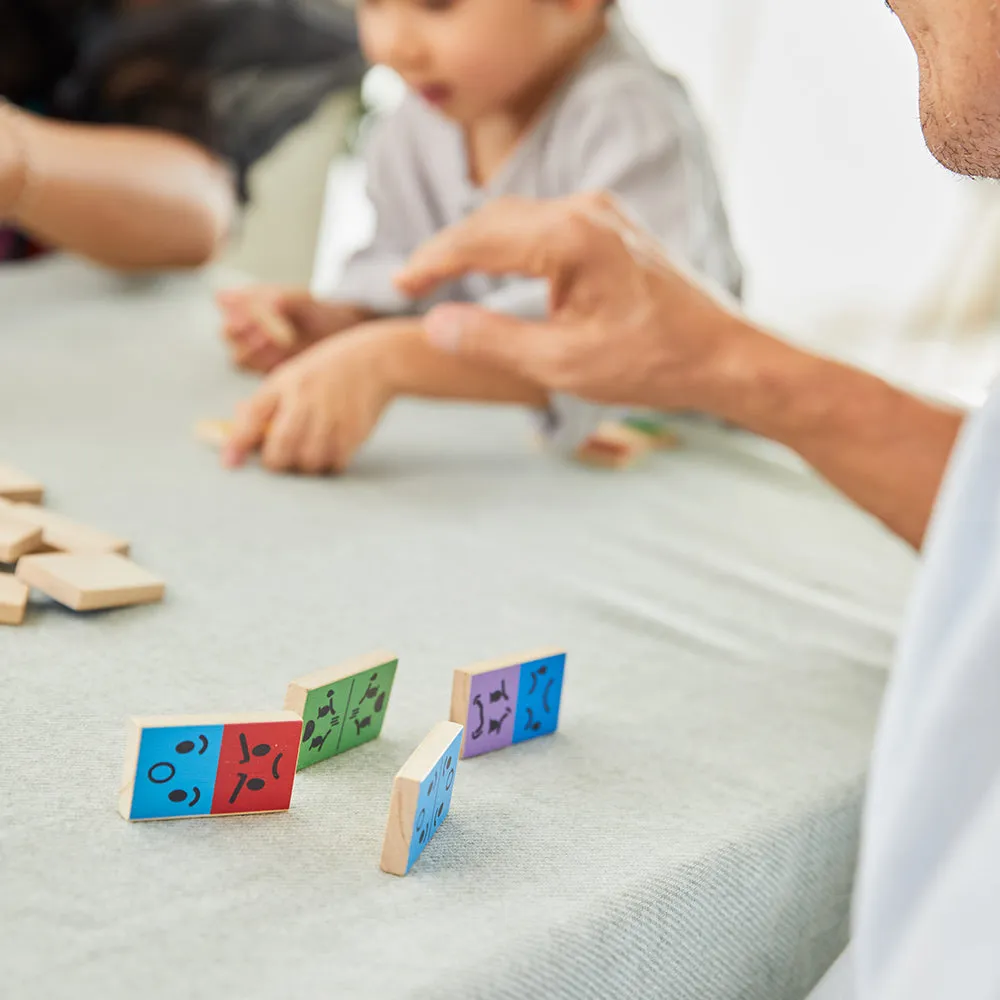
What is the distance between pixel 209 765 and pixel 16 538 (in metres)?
0.26

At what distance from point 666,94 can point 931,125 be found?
0.66 m

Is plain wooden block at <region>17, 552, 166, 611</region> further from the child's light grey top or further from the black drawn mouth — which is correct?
the child's light grey top

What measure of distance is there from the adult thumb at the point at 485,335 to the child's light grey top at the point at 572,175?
0.12 meters

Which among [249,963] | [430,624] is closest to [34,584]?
[430,624]

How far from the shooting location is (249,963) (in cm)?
39

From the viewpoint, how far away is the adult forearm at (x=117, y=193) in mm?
1175

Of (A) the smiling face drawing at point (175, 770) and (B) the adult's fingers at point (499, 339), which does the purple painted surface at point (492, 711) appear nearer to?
(A) the smiling face drawing at point (175, 770)

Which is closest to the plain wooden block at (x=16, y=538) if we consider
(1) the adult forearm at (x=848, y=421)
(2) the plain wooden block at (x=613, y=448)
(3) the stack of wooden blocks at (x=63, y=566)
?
(3) the stack of wooden blocks at (x=63, y=566)

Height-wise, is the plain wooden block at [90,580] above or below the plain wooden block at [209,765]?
below

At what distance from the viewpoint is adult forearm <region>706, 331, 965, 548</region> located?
2.64 feet

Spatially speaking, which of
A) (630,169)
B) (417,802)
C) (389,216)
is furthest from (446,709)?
(389,216)

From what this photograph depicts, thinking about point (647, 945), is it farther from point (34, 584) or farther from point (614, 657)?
point (34, 584)

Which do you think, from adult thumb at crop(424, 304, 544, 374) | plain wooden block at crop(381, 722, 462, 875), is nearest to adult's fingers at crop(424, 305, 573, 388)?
Answer: adult thumb at crop(424, 304, 544, 374)

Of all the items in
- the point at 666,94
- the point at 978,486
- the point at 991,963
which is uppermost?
the point at 666,94
